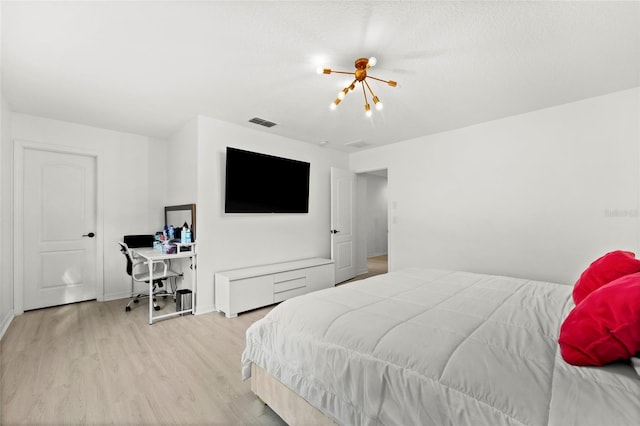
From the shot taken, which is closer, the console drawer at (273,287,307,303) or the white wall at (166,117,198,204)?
the white wall at (166,117,198,204)

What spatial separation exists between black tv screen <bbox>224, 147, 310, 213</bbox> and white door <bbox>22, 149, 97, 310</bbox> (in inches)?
81.6

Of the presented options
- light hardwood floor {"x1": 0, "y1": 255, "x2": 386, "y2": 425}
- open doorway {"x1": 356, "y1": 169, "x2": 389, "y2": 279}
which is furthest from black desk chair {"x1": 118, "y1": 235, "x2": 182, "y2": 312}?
open doorway {"x1": 356, "y1": 169, "x2": 389, "y2": 279}

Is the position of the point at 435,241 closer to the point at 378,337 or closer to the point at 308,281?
the point at 308,281

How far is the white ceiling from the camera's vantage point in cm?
174

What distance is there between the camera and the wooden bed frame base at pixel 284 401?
139 centimetres

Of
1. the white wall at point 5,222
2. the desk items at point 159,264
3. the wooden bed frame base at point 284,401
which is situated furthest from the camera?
the desk items at point 159,264

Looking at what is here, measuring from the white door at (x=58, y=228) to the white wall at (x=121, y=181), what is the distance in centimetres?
18

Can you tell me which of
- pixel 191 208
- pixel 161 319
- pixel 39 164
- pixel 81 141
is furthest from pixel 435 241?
pixel 39 164

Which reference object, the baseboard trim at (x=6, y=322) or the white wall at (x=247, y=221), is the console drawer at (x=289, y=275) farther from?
the baseboard trim at (x=6, y=322)

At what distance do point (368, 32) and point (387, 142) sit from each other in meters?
2.94

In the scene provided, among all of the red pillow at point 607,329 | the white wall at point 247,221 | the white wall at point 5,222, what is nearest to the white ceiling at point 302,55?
the white wall at point 5,222

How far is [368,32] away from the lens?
190cm

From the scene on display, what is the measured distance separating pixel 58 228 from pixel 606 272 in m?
5.47

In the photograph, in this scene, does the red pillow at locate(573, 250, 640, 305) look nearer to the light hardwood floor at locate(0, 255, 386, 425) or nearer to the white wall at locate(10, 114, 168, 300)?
the light hardwood floor at locate(0, 255, 386, 425)
